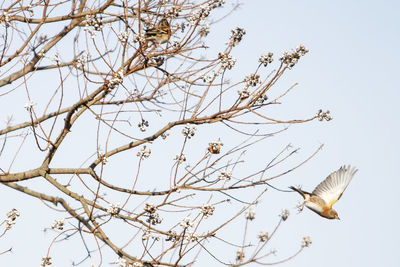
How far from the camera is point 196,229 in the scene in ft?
14.4

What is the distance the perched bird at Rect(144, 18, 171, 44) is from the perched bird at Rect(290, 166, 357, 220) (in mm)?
2694

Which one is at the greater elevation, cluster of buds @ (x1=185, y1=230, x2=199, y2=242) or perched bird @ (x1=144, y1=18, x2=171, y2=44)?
perched bird @ (x1=144, y1=18, x2=171, y2=44)

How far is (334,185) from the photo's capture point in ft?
21.7

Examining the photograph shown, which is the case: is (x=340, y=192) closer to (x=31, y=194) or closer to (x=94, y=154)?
(x=94, y=154)

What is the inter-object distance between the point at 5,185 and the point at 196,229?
2.42 metres

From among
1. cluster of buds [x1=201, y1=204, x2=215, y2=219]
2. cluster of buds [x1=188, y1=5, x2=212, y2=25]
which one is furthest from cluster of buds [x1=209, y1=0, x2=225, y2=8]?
cluster of buds [x1=201, y1=204, x2=215, y2=219]

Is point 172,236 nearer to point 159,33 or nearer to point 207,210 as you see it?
point 207,210

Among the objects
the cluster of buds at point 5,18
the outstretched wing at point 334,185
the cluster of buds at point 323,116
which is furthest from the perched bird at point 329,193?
the cluster of buds at point 5,18

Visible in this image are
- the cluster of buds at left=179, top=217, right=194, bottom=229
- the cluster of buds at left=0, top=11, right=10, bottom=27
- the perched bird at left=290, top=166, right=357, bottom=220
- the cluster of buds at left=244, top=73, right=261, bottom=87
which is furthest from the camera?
the perched bird at left=290, top=166, right=357, bottom=220

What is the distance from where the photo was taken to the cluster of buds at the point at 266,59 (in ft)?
15.9

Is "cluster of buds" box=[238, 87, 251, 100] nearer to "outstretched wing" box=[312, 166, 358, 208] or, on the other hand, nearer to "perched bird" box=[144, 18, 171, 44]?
"perched bird" box=[144, 18, 171, 44]

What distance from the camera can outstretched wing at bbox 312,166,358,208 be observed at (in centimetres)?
657

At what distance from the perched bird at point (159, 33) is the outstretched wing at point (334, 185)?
2.90 meters

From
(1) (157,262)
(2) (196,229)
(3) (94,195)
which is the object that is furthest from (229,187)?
(3) (94,195)
